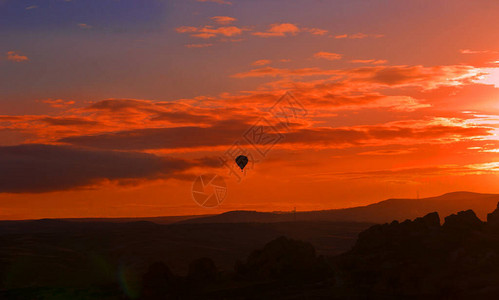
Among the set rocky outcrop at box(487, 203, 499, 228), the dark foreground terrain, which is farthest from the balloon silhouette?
rocky outcrop at box(487, 203, 499, 228)

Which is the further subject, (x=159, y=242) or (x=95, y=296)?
(x=159, y=242)

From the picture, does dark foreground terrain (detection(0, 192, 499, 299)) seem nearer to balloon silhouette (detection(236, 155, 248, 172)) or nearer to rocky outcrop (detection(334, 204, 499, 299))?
rocky outcrop (detection(334, 204, 499, 299))

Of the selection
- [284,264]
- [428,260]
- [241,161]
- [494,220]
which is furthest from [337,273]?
[241,161]

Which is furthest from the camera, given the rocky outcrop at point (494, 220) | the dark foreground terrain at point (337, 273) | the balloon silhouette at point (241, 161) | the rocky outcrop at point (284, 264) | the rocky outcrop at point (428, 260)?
the balloon silhouette at point (241, 161)

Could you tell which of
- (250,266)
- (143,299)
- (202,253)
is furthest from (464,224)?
(202,253)

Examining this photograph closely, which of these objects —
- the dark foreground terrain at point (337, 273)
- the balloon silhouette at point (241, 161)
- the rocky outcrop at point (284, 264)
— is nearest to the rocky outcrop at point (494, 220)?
the dark foreground terrain at point (337, 273)

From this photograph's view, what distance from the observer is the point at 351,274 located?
7912cm

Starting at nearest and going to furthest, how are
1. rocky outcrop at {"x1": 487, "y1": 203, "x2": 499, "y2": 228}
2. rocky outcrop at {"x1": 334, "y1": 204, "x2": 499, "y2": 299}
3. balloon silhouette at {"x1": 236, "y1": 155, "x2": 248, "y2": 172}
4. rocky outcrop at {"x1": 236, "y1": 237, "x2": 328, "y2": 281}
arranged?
rocky outcrop at {"x1": 334, "y1": 204, "x2": 499, "y2": 299}
rocky outcrop at {"x1": 236, "y1": 237, "x2": 328, "y2": 281}
rocky outcrop at {"x1": 487, "y1": 203, "x2": 499, "y2": 228}
balloon silhouette at {"x1": 236, "y1": 155, "x2": 248, "y2": 172}

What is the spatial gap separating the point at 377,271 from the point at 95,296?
34.9 m

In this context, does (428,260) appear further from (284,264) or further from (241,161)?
(241,161)

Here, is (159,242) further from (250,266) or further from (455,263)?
(455,263)

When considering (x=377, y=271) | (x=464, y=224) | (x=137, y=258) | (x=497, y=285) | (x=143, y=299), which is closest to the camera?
(x=497, y=285)

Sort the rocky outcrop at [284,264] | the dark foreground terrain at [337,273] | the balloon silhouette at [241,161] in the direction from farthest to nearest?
the balloon silhouette at [241,161] < the rocky outcrop at [284,264] < the dark foreground terrain at [337,273]

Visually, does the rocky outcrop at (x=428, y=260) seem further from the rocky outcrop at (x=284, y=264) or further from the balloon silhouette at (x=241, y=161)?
the balloon silhouette at (x=241, y=161)
